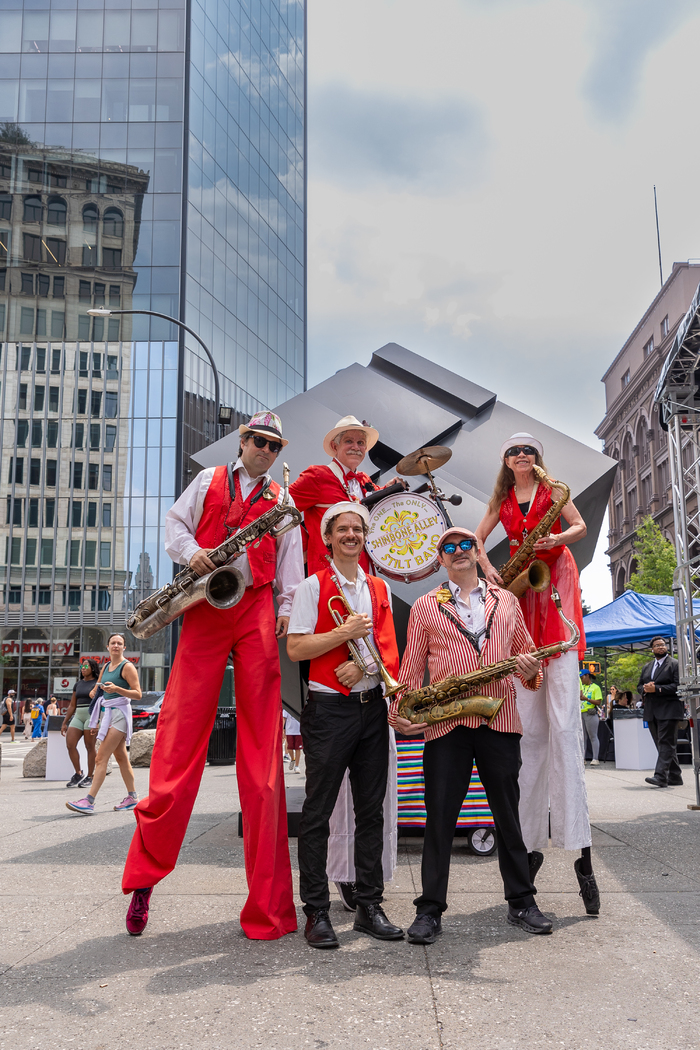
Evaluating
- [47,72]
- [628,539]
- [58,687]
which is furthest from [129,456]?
[628,539]

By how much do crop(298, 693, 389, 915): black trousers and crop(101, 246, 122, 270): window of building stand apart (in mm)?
45841

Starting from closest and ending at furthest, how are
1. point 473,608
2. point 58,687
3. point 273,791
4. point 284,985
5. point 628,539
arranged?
point 284,985
point 273,791
point 473,608
point 58,687
point 628,539

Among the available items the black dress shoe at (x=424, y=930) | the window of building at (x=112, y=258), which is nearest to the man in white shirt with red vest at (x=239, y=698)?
the black dress shoe at (x=424, y=930)

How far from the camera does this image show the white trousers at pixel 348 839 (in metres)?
4.32

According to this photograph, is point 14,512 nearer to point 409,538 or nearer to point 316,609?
point 409,538

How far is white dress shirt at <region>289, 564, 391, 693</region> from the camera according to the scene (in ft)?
13.6

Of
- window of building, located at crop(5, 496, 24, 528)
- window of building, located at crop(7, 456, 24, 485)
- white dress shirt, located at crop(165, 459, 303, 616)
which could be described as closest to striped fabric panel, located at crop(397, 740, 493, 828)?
white dress shirt, located at crop(165, 459, 303, 616)

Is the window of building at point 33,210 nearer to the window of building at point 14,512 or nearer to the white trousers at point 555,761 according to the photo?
the window of building at point 14,512

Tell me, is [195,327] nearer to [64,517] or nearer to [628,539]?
[64,517]

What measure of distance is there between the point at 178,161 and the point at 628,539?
43.0 meters

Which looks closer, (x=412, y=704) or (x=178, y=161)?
(x=412, y=704)

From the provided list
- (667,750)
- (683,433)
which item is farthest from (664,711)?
(683,433)

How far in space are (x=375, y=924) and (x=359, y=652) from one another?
3.97 ft

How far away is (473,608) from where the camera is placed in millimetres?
4352
